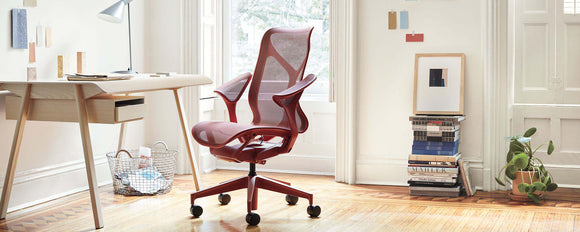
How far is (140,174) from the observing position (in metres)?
4.29

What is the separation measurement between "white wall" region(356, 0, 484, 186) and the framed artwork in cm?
7

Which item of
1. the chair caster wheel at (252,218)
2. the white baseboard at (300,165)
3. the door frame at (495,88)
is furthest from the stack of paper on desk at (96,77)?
the door frame at (495,88)

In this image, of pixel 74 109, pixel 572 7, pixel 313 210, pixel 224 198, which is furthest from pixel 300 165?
pixel 572 7

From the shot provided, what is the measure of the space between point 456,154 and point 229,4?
2.18m

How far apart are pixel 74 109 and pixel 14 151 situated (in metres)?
0.40

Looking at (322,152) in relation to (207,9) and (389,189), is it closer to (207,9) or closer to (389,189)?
(389,189)

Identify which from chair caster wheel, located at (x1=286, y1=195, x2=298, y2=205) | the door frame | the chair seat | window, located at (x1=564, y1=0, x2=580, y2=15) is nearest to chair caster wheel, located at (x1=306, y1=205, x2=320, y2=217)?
chair caster wheel, located at (x1=286, y1=195, x2=298, y2=205)

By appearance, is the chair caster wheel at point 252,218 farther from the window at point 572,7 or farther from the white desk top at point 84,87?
the window at point 572,7

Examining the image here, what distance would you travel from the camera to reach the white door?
14.9 feet

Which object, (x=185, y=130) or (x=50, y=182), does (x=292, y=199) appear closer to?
(x=185, y=130)

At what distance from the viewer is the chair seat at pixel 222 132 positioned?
3355 millimetres

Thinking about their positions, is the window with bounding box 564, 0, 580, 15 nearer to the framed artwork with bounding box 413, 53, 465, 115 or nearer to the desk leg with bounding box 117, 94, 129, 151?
the framed artwork with bounding box 413, 53, 465, 115

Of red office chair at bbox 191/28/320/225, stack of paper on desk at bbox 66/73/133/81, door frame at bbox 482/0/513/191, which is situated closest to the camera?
stack of paper on desk at bbox 66/73/133/81

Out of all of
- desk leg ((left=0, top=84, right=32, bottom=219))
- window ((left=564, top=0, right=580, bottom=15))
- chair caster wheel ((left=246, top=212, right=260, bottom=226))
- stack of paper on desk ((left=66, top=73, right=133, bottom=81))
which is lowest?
chair caster wheel ((left=246, top=212, right=260, bottom=226))
